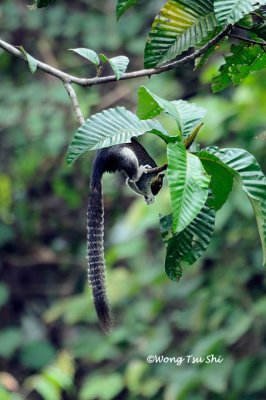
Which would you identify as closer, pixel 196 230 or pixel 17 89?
pixel 196 230

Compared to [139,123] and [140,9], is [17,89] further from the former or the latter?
[139,123]

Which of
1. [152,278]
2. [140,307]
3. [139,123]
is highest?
[139,123]

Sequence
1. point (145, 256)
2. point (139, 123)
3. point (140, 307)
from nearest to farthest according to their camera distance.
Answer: point (139, 123) < point (140, 307) < point (145, 256)

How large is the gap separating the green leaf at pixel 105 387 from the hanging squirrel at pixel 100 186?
2028 mm

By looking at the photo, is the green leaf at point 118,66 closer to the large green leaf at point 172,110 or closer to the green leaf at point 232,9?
the large green leaf at point 172,110

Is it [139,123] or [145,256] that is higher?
[139,123]

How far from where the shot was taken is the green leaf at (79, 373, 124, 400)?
346cm

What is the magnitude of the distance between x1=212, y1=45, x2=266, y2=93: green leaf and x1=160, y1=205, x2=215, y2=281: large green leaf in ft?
1.19

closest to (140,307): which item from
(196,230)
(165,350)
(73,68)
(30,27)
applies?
(165,350)

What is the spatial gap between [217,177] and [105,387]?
237cm

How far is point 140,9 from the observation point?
15.2 feet

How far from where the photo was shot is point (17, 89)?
15.9 ft

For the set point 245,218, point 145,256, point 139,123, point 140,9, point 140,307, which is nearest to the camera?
point 139,123

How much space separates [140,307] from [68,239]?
1.12m
